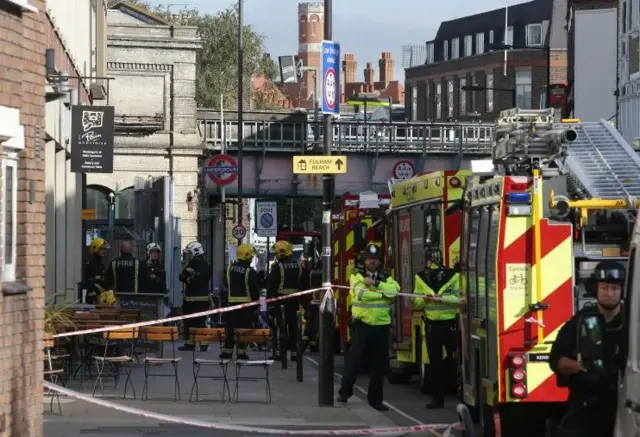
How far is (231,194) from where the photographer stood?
58.3m

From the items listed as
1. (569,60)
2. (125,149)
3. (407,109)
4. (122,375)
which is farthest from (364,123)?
(407,109)

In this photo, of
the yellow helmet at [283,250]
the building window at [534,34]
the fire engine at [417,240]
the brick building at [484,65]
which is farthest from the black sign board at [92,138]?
the building window at [534,34]

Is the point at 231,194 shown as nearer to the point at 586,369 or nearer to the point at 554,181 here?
the point at 554,181

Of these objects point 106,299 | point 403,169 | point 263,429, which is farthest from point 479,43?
point 263,429

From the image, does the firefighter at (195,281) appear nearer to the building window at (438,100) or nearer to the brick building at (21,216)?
the brick building at (21,216)

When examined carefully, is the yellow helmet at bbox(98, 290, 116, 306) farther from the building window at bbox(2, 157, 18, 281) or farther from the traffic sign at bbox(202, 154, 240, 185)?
the traffic sign at bbox(202, 154, 240, 185)

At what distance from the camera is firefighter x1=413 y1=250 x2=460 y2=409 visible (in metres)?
19.0

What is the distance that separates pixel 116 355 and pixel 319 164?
427cm

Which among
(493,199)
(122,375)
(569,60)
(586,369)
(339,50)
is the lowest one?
(122,375)

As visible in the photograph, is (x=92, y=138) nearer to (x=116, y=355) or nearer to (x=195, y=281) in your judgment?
(x=116, y=355)

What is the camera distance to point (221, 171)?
41.8m

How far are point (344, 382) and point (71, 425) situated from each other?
4.22m

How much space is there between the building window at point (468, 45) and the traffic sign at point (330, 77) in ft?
288

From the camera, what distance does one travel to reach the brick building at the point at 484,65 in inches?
3765
